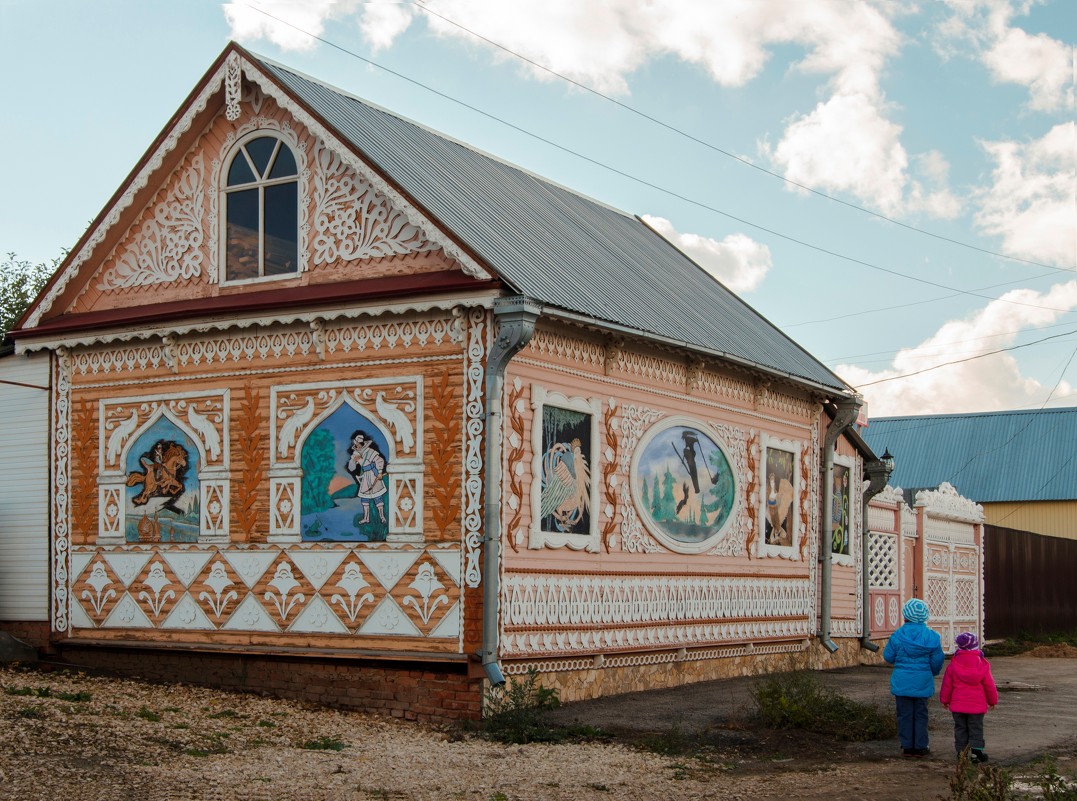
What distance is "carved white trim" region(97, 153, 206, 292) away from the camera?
1728cm

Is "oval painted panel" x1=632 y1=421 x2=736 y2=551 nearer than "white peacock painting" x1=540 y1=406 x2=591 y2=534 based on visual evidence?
No

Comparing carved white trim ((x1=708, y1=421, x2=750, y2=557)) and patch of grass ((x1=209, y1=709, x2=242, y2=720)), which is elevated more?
carved white trim ((x1=708, y1=421, x2=750, y2=557))

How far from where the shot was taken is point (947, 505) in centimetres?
2620

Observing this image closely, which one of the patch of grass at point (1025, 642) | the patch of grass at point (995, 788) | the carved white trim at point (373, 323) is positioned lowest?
the patch of grass at point (1025, 642)

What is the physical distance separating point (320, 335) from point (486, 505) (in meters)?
2.85

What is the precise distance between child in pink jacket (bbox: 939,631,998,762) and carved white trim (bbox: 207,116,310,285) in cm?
817

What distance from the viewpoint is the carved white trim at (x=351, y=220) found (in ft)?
50.8

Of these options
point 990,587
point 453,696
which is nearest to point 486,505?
point 453,696

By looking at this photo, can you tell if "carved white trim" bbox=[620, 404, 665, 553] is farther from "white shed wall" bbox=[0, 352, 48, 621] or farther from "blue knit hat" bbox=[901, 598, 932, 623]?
"white shed wall" bbox=[0, 352, 48, 621]

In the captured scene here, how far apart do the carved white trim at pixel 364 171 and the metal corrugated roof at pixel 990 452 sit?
3281 centimetres

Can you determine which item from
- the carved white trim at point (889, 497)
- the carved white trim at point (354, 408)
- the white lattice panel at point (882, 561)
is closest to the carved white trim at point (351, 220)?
the carved white trim at point (354, 408)

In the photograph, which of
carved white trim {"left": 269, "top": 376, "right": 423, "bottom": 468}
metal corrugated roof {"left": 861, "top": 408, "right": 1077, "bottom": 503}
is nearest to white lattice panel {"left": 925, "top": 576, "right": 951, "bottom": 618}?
carved white trim {"left": 269, "top": 376, "right": 423, "bottom": 468}

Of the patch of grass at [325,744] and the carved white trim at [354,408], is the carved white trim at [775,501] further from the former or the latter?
the patch of grass at [325,744]

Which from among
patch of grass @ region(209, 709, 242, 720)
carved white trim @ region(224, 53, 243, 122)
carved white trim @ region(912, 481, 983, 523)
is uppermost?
carved white trim @ region(224, 53, 243, 122)
